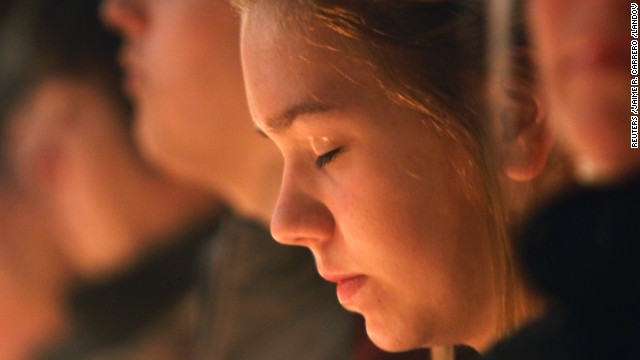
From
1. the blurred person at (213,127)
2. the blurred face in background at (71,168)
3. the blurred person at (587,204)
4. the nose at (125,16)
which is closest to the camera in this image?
the blurred person at (587,204)

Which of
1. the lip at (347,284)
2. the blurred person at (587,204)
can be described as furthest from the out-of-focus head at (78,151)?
the blurred person at (587,204)

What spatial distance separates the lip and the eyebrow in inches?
2.9

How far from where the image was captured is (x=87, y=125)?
968 mm

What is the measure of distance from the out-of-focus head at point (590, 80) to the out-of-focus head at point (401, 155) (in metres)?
0.02

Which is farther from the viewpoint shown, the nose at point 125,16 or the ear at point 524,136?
the nose at point 125,16

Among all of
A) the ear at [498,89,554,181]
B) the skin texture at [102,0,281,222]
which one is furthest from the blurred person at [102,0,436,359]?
the ear at [498,89,554,181]

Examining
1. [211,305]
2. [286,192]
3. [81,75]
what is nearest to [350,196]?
[286,192]

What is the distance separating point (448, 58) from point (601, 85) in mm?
71

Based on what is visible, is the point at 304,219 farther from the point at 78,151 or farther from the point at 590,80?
the point at 78,151

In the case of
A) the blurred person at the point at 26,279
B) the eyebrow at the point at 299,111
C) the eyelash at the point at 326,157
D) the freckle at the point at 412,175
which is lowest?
the blurred person at the point at 26,279

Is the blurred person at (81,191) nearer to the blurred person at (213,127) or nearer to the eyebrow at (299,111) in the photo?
the blurred person at (213,127)

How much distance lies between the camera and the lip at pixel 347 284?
55 centimetres

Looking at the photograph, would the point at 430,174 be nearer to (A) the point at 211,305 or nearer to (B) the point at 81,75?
(A) the point at 211,305

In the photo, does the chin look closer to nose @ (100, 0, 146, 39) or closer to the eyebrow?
the eyebrow
